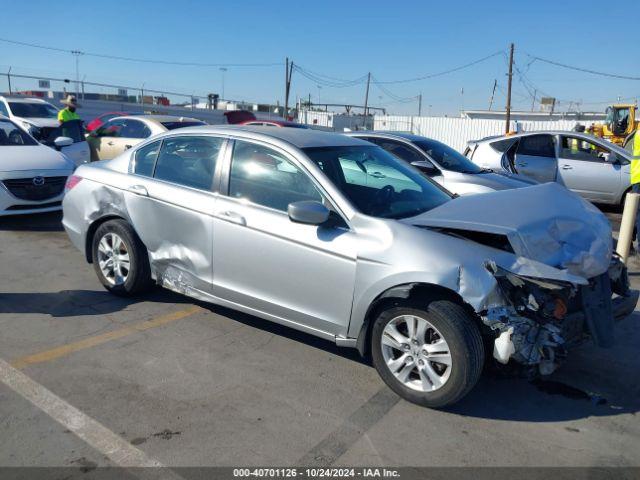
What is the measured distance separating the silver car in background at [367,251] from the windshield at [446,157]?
352cm

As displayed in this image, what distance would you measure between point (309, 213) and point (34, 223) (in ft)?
20.5

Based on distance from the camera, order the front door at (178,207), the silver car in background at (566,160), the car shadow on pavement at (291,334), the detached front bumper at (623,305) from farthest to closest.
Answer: the silver car in background at (566,160), the front door at (178,207), the car shadow on pavement at (291,334), the detached front bumper at (623,305)

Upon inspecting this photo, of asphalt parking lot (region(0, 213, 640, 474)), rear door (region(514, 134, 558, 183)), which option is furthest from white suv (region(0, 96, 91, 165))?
rear door (region(514, 134, 558, 183))

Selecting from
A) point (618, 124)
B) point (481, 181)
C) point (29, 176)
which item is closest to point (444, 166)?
point (481, 181)

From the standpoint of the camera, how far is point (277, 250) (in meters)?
3.89

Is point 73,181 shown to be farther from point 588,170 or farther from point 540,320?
point 588,170

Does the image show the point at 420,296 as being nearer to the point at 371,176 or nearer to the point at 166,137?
the point at 371,176

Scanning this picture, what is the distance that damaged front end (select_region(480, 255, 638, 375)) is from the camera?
3.15m

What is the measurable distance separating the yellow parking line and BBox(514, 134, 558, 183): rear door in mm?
8158

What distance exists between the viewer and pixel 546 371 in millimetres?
3248

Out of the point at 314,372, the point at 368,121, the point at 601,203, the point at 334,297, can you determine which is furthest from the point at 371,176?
the point at 368,121

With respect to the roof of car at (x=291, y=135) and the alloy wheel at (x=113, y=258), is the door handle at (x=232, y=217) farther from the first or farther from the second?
the alloy wheel at (x=113, y=258)

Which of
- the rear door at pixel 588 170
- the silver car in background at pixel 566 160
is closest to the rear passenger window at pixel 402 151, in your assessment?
the silver car in background at pixel 566 160

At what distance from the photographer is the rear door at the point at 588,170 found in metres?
10.6
